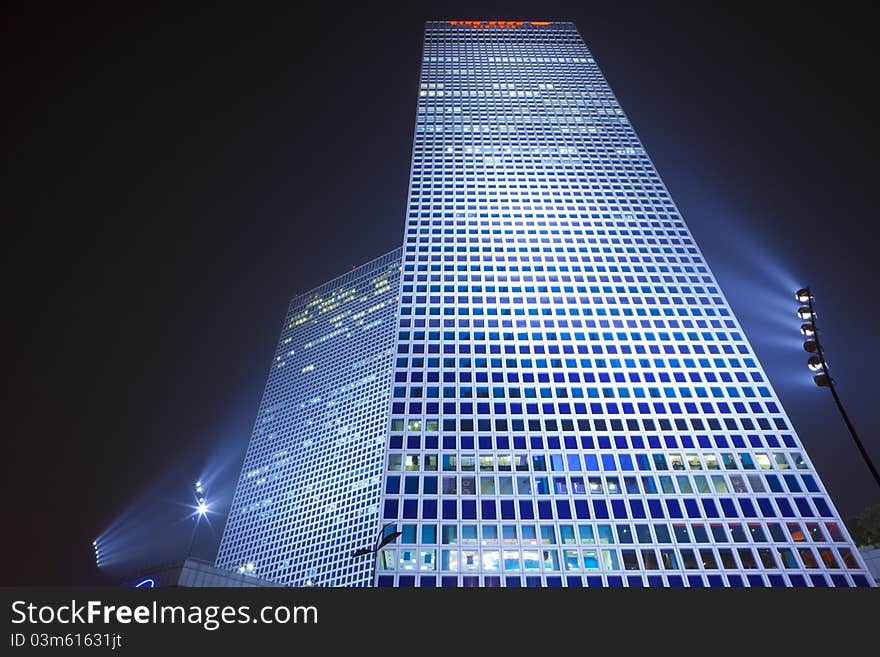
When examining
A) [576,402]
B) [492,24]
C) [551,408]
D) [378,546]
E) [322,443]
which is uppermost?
[492,24]

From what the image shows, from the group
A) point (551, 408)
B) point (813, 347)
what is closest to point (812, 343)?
point (813, 347)

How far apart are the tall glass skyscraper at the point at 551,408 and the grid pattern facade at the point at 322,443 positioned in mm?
858

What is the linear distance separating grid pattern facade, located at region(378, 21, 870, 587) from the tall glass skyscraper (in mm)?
244

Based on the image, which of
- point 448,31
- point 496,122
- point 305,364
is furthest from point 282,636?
point 448,31

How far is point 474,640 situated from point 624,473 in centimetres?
5574

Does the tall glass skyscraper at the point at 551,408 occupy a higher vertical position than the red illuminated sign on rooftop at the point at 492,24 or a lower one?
lower

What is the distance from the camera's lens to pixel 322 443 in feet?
447

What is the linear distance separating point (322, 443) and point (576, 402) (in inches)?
3403

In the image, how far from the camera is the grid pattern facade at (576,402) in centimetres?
5403

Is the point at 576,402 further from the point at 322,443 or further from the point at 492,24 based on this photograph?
the point at 492,24


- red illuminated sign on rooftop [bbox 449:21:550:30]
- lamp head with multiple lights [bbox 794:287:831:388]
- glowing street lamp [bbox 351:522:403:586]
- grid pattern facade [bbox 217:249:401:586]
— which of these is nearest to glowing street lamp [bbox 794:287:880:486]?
lamp head with multiple lights [bbox 794:287:831:388]

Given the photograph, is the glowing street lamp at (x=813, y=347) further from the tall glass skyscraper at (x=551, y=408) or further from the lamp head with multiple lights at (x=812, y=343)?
the tall glass skyscraper at (x=551, y=408)

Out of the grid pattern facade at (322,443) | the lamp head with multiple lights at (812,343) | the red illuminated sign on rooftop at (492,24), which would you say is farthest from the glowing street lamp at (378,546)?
the red illuminated sign on rooftop at (492,24)

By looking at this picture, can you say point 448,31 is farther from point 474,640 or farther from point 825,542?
point 474,640
